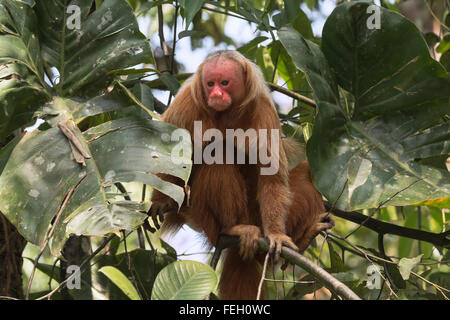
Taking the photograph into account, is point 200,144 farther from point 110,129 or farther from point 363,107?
point 363,107

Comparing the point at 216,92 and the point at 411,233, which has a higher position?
the point at 216,92

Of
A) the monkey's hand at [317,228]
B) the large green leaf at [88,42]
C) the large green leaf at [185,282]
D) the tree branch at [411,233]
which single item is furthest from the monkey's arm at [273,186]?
the large green leaf at [185,282]

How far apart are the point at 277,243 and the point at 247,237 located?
0.98 ft

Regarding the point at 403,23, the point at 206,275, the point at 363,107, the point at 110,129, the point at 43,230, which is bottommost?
the point at 206,275

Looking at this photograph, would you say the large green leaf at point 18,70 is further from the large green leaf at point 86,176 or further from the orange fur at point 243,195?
the orange fur at point 243,195

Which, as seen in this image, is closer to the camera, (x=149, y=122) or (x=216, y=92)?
(x=149, y=122)

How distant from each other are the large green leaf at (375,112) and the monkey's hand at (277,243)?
1.62ft

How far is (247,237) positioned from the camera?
12.0 ft

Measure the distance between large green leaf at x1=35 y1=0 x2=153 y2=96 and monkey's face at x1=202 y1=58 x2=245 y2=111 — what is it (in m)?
0.54

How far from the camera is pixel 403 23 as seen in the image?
10.7 feet

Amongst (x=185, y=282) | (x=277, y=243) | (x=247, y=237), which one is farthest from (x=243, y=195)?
(x=185, y=282)

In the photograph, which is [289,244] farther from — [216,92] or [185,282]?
[185,282]

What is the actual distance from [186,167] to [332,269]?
160cm

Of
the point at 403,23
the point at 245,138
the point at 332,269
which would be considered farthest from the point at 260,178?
the point at 403,23
